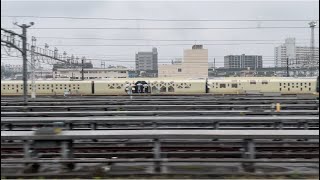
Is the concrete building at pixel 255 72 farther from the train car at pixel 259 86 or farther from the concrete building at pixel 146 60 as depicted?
the train car at pixel 259 86

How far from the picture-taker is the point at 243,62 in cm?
8550

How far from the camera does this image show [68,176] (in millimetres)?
7727

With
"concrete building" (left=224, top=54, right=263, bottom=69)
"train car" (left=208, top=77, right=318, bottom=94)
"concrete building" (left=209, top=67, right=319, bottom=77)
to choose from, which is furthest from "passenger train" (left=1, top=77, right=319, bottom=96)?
"concrete building" (left=224, top=54, right=263, bottom=69)

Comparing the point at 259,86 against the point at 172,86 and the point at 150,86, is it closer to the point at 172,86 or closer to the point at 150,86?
the point at 172,86

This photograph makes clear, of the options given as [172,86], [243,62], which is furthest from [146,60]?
[172,86]

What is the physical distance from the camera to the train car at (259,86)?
4809cm

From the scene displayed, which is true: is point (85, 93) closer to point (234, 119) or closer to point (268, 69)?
point (234, 119)

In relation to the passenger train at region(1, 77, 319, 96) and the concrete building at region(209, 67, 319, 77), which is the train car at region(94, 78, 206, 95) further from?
the concrete building at region(209, 67, 319, 77)

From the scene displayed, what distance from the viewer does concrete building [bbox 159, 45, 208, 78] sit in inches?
3207

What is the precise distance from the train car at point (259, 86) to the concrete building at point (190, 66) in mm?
28418

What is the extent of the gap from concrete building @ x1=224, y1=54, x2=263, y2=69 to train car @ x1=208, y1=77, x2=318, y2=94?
31.0 meters

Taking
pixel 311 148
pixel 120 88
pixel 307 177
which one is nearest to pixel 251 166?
pixel 307 177

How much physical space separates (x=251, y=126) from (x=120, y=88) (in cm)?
3572

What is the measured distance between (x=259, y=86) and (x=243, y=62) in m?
36.1
